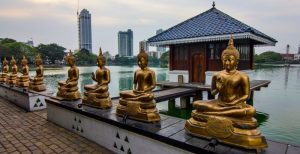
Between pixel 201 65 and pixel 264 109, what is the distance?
4700mm

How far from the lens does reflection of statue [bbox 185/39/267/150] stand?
2.78 meters

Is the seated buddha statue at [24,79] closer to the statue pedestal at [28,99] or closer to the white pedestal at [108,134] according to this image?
the statue pedestal at [28,99]

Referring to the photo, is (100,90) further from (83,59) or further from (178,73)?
(83,59)

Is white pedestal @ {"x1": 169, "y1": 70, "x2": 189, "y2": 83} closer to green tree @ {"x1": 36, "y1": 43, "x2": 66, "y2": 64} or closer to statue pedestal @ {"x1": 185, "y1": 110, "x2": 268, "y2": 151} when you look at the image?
statue pedestal @ {"x1": 185, "y1": 110, "x2": 268, "y2": 151}

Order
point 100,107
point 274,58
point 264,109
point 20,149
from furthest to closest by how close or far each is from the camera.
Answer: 1. point 274,58
2. point 264,109
3. point 100,107
4. point 20,149

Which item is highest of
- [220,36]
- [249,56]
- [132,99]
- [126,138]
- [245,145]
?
[220,36]

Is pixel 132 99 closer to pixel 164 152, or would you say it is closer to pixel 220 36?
pixel 164 152

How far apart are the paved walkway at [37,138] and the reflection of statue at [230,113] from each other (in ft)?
7.49

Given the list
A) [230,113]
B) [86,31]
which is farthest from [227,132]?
[86,31]

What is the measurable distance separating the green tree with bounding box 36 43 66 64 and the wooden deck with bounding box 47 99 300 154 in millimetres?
57779

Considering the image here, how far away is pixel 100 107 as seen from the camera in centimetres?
504

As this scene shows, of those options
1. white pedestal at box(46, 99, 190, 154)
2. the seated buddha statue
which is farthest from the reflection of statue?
the seated buddha statue

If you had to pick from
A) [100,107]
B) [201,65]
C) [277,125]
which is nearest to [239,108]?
[100,107]

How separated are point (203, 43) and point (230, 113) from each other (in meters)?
11.2
